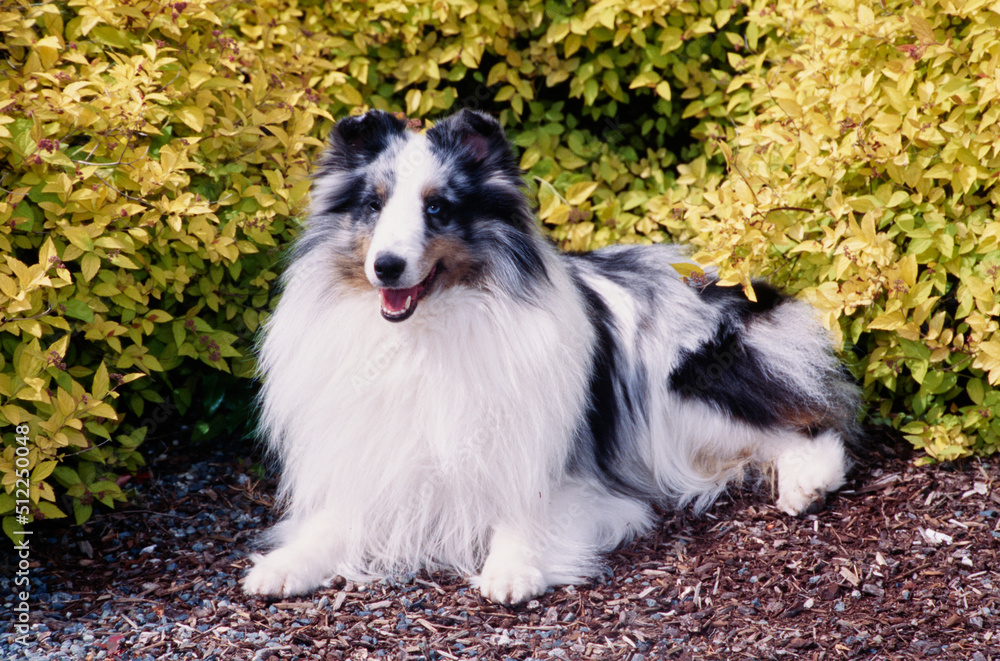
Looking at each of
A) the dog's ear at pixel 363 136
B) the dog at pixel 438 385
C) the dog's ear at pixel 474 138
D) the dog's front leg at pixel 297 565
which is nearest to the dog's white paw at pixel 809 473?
the dog at pixel 438 385

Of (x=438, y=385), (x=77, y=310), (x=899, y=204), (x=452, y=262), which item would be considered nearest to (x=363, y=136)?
(x=452, y=262)

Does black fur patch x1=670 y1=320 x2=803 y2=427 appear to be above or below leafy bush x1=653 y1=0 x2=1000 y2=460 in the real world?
below

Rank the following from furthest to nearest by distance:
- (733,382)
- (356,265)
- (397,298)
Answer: (733,382) < (356,265) < (397,298)

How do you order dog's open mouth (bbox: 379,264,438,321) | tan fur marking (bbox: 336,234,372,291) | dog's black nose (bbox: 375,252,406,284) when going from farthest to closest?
tan fur marking (bbox: 336,234,372,291)
dog's open mouth (bbox: 379,264,438,321)
dog's black nose (bbox: 375,252,406,284)

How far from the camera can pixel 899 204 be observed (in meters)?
3.67

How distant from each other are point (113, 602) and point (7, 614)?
34 cm

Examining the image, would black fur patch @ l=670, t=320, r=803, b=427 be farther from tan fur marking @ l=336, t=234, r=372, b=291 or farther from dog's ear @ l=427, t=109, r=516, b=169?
tan fur marking @ l=336, t=234, r=372, b=291

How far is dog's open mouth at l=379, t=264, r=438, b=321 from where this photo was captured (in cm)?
302

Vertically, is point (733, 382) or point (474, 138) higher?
point (474, 138)

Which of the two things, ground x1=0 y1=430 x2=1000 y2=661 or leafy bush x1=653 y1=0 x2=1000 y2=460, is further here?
leafy bush x1=653 y1=0 x2=1000 y2=460

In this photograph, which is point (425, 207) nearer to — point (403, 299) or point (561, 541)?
point (403, 299)

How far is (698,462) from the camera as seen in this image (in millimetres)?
3896

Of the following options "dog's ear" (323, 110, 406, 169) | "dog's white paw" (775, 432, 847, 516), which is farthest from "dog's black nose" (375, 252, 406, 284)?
"dog's white paw" (775, 432, 847, 516)

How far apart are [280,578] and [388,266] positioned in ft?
3.94
